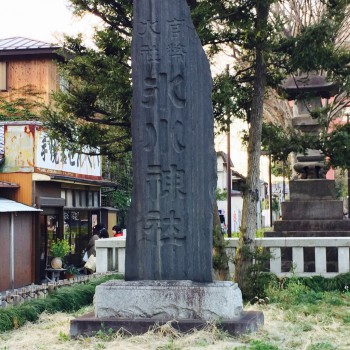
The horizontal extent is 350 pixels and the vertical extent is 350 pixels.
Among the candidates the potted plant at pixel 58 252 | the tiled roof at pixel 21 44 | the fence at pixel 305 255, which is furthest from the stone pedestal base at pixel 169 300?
the tiled roof at pixel 21 44

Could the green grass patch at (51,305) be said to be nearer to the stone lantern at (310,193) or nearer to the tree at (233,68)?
the tree at (233,68)

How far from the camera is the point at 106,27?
14148mm

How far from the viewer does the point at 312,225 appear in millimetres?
15484

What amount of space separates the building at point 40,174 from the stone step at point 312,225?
7413 millimetres

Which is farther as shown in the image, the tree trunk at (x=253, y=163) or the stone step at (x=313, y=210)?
the stone step at (x=313, y=210)

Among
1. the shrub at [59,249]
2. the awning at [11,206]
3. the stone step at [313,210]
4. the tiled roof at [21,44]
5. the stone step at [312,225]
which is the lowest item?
the shrub at [59,249]

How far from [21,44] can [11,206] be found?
10.3 meters

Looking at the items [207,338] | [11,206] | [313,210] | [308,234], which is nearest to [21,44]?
[11,206]

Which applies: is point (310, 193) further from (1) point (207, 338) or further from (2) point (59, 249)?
(2) point (59, 249)

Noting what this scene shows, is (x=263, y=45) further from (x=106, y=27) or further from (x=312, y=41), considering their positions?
(x=106, y=27)

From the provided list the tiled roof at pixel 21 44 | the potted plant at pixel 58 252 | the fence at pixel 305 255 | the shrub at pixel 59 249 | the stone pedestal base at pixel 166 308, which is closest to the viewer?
the stone pedestal base at pixel 166 308

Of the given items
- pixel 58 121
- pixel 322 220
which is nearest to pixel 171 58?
pixel 58 121

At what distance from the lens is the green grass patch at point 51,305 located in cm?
926

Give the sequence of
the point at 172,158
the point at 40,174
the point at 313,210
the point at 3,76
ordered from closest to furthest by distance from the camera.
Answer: the point at 172,158
the point at 313,210
the point at 40,174
the point at 3,76
